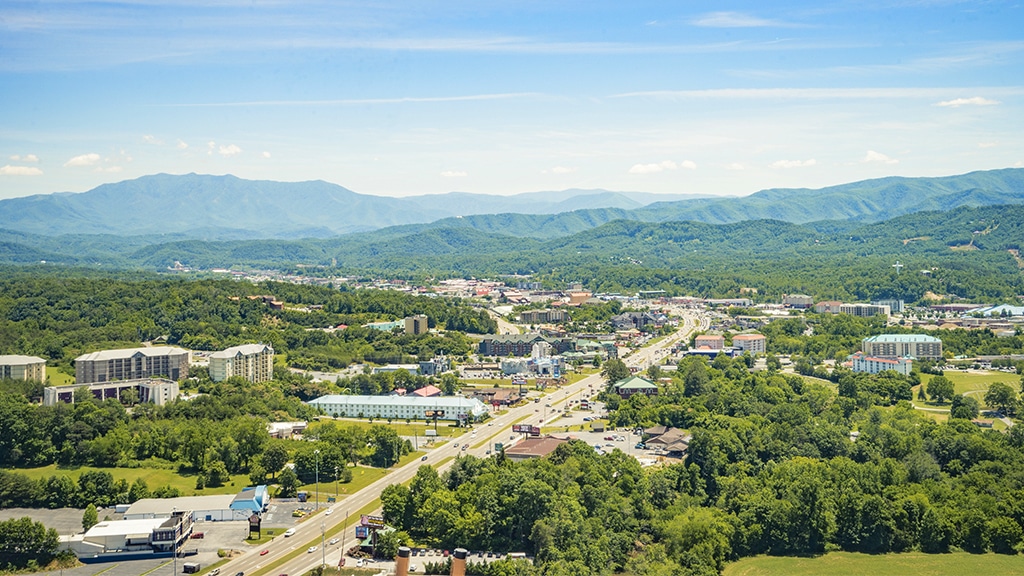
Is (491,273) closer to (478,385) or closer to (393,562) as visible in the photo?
(478,385)

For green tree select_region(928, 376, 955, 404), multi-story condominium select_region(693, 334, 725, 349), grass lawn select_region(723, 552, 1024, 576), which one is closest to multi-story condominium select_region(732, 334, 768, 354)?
multi-story condominium select_region(693, 334, 725, 349)

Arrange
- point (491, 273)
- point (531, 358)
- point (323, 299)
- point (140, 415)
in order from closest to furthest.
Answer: point (140, 415) → point (531, 358) → point (323, 299) → point (491, 273)

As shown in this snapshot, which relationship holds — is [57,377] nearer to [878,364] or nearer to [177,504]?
[177,504]

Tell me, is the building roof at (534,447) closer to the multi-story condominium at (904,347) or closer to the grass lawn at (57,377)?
the grass lawn at (57,377)

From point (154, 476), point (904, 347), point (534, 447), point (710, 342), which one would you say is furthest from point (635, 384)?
point (154, 476)

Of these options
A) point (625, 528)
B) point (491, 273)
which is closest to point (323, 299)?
point (625, 528)

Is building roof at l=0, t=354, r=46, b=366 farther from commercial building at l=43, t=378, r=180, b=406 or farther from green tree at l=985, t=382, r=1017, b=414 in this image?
green tree at l=985, t=382, r=1017, b=414

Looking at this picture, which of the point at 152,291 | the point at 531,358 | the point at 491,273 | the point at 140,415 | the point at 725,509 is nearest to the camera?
the point at 725,509
